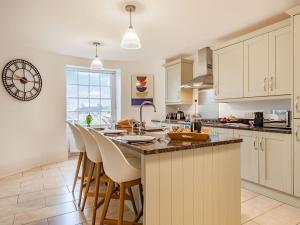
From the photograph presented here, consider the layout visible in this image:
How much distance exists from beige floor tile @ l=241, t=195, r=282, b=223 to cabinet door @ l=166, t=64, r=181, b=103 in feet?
8.37

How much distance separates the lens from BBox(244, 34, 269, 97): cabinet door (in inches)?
112

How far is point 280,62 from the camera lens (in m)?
2.66

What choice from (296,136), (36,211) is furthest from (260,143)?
(36,211)

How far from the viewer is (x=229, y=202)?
1.80 metres

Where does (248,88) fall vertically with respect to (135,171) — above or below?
above

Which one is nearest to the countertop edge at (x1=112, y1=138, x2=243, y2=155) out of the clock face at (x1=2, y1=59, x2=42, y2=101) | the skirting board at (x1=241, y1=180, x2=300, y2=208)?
the skirting board at (x1=241, y1=180, x2=300, y2=208)

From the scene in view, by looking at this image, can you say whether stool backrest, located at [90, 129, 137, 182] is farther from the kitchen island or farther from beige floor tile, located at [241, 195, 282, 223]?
beige floor tile, located at [241, 195, 282, 223]

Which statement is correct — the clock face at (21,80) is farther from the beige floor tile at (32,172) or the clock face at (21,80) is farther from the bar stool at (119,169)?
the bar stool at (119,169)

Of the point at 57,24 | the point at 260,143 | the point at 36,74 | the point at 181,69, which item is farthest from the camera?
the point at 181,69

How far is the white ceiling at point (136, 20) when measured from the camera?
239 cm

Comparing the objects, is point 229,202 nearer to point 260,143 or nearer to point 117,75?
point 260,143

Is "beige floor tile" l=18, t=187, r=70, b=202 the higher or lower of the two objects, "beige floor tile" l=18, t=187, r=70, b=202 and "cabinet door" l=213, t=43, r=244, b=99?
the lower

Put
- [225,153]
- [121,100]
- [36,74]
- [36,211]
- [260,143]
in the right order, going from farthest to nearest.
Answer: [121,100]
[36,74]
[260,143]
[36,211]
[225,153]

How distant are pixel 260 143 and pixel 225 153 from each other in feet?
3.97
